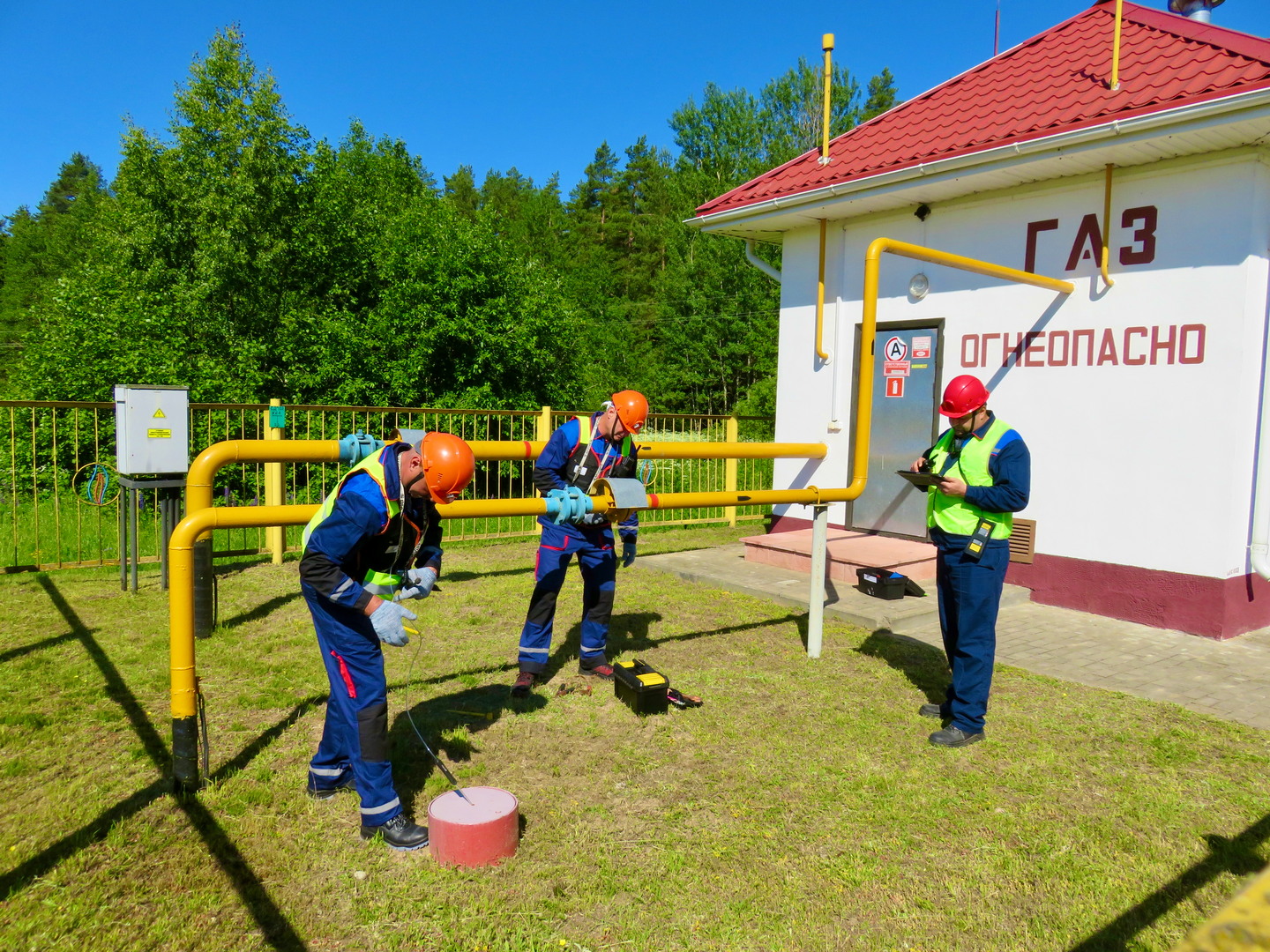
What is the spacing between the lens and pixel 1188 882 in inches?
129

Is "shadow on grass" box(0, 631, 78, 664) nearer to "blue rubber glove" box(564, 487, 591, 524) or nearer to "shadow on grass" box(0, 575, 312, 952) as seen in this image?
"shadow on grass" box(0, 575, 312, 952)

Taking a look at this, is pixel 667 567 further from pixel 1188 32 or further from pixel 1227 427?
pixel 1188 32

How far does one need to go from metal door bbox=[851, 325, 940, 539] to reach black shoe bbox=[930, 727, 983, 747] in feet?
15.4

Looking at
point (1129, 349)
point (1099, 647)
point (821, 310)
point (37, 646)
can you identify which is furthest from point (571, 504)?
point (821, 310)

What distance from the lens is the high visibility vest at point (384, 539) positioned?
11.0ft

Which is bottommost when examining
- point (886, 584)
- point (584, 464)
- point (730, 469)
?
point (886, 584)

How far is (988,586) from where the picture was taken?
4598 mm

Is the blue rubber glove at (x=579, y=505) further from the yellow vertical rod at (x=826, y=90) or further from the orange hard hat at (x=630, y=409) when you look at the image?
the yellow vertical rod at (x=826, y=90)

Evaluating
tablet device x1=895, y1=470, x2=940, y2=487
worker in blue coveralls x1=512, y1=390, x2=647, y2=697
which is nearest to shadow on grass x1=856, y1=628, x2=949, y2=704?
tablet device x1=895, y1=470, x2=940, y2=487

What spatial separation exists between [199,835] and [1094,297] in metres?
8.01

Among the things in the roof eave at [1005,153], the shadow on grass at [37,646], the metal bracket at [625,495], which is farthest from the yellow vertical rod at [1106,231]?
the shadow on grass at [37,646]

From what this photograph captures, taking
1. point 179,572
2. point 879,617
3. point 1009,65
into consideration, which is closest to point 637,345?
point 1009,65

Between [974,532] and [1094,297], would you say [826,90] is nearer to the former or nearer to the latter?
[1094,297]

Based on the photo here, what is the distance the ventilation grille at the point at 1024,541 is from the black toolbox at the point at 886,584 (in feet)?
3.85
